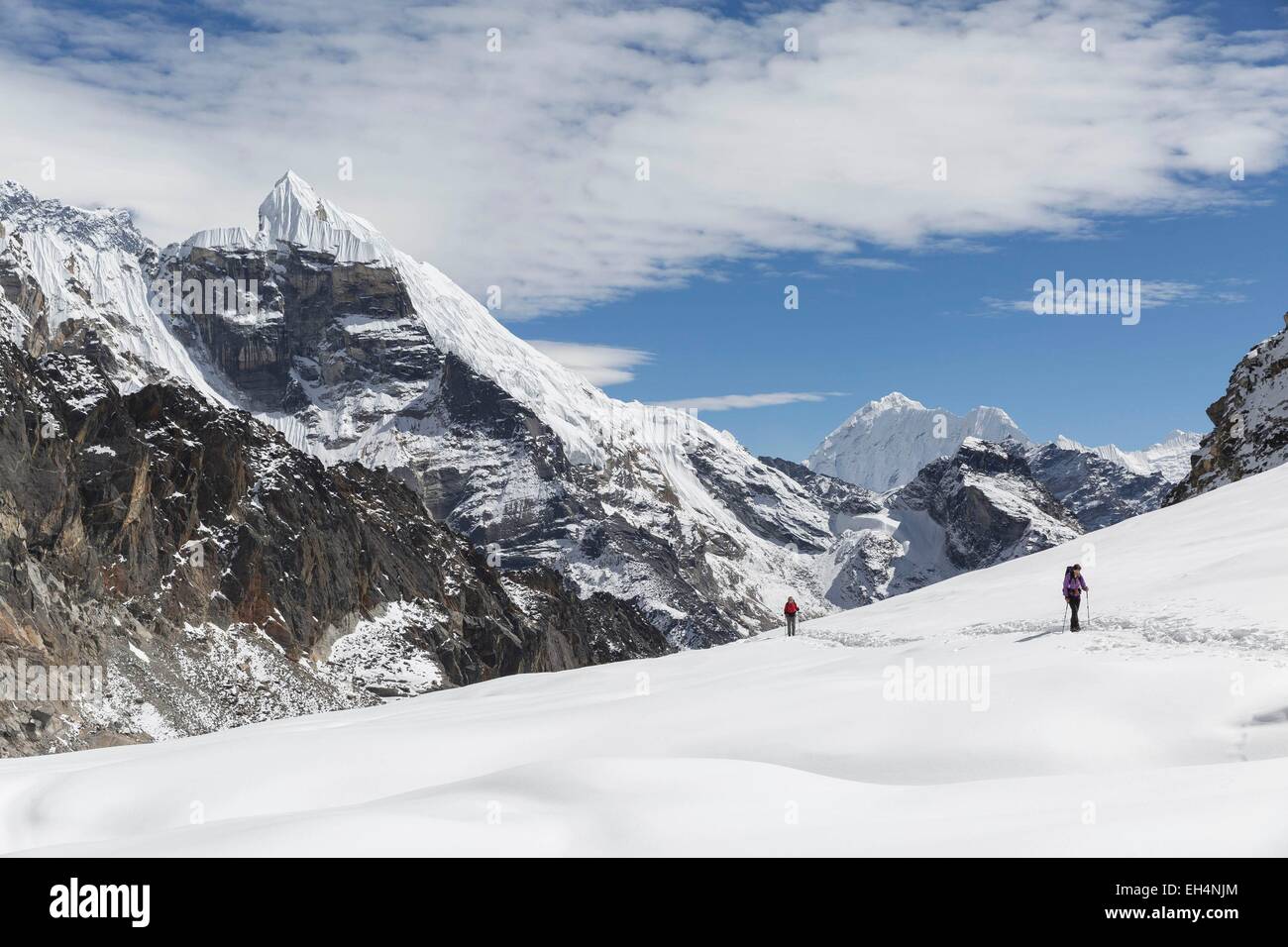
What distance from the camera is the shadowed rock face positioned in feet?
381

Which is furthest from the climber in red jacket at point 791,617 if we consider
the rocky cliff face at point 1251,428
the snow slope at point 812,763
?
the rocky cliff face at point 1251,428

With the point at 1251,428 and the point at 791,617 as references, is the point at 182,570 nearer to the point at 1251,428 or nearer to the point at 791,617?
the point at 1251,428

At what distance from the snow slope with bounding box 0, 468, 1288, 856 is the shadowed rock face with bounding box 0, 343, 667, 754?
288 feet

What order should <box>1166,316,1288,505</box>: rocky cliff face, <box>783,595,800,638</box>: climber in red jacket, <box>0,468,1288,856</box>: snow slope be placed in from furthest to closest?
<box>1166,316,1288,505</box>: rocky cliff face < <box>783,595,800,638</box>: climber in red jacket < <box>0,468,1288,856</box>: snow slope

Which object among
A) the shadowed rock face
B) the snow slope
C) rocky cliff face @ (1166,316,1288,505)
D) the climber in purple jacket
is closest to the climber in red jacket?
the snow slope

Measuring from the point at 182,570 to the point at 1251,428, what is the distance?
418 feet

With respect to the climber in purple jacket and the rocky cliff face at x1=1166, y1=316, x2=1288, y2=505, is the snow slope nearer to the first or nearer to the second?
the climber in purple jacket

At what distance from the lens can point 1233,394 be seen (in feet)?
341

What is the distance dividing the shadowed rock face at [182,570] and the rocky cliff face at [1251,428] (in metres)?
101

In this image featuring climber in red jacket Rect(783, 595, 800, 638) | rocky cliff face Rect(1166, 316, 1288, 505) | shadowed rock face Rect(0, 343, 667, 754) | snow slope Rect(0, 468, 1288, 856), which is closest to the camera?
snow slope Rect(0, 468, 1288, 856)

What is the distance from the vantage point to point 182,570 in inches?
5846

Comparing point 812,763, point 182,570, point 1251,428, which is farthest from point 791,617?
point 182,570

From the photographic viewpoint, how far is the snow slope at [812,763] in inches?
455
